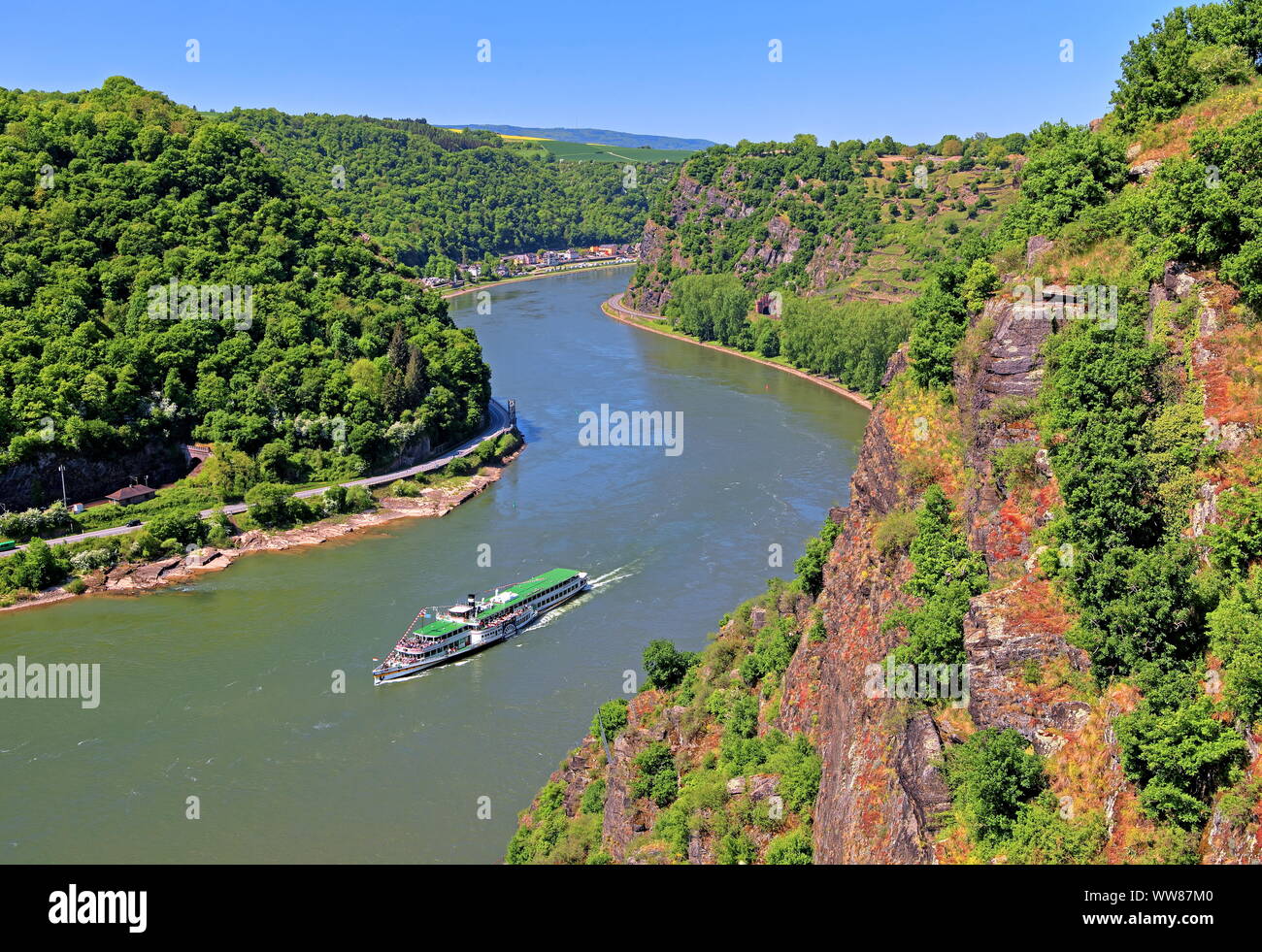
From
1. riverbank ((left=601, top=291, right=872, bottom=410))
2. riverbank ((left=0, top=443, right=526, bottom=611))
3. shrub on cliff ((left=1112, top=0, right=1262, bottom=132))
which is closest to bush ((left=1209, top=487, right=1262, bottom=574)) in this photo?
shrub on cliff ((left=1112, top=0, right=1262, bottom=132))

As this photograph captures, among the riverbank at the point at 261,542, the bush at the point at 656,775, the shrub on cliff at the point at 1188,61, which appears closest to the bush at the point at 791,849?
the bush at the point at 656,775

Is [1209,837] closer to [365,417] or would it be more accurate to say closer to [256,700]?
[256,700]

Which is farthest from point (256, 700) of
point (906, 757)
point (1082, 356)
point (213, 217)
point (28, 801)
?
point (213, 217)

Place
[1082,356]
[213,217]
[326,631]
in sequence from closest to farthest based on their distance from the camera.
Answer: [1082,356] < [326,631] < [213,217]

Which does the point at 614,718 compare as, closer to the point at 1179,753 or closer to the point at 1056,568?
the point at 1056,568

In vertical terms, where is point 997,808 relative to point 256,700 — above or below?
above

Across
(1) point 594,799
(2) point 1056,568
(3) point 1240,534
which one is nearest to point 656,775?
(1) point 594,799

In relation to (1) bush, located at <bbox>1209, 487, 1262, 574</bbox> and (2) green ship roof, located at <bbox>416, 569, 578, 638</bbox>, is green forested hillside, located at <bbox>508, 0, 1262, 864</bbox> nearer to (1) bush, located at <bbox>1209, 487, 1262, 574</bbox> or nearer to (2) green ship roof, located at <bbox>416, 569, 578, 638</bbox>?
(1) bush, located at <bbox>1209, 487, 1262, 574</bbox>

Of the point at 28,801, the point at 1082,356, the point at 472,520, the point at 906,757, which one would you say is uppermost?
the point at 1082,356
